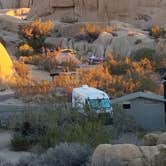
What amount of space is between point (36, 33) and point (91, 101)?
33212mm

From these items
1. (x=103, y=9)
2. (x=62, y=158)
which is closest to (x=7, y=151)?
(x=62, y=158)

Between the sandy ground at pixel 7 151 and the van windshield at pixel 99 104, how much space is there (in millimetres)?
2564

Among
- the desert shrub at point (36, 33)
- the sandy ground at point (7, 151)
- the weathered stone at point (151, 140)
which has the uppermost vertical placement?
the weathered stone at point (151, 140)

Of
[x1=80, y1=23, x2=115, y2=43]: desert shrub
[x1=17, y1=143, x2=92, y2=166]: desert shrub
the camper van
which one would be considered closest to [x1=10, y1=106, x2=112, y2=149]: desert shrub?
the camper van

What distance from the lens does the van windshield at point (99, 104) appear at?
18.7 metres

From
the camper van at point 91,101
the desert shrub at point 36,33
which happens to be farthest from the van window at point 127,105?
the desert shrub at point 36,33

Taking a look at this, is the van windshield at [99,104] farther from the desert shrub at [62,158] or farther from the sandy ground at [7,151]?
the desert shrub at [62,158]

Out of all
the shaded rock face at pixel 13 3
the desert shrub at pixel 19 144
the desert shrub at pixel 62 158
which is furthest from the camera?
the shaded rock face at pixel 13 3

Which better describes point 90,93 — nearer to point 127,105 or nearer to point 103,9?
point 127,105

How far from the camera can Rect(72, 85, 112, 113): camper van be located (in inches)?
727

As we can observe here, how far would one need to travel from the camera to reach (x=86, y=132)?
1549 centimetres

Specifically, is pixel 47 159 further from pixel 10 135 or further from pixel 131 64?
pixel 131 64

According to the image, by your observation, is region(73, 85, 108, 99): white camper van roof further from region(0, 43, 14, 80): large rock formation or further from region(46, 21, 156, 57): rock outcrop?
region(46, 21, 156, 57): rock outcrop

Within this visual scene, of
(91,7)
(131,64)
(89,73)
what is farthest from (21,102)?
(91,7)
